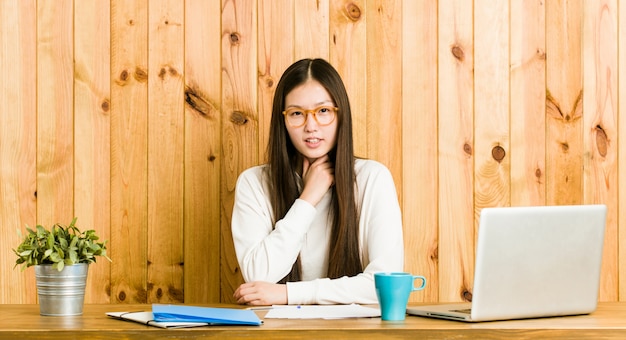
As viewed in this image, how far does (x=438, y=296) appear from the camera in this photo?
250cm

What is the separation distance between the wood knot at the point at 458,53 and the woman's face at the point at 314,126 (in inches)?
21.8

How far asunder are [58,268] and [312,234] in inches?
35.4

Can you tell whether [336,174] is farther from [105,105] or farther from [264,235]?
[105,105]

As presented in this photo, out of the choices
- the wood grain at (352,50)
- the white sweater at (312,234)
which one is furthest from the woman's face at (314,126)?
the wood grain at (352,50)

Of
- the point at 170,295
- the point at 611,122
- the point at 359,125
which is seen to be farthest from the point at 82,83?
the point at 611,122

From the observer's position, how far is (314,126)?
2.16 metres

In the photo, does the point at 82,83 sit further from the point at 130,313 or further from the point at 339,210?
the point at 130,313

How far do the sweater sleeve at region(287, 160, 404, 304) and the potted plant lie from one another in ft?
1.69

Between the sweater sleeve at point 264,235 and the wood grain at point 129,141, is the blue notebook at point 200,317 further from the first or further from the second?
the wood grain at point 129,141

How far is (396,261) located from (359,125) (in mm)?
594

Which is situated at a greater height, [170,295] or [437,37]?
[437,37]

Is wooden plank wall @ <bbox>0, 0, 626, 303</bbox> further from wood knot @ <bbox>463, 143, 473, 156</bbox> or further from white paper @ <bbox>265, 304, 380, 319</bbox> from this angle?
white paper @ <bbox>265, 304, 380, 319</bbox>

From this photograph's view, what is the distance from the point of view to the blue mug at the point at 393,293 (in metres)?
1.39

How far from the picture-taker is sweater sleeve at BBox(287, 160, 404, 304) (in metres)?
1.82
